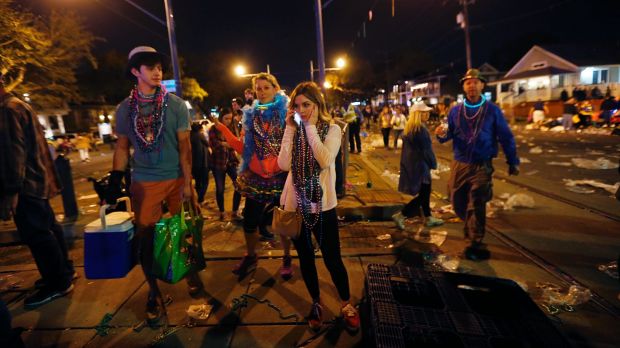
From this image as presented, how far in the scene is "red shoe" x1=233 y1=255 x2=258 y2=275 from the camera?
12.8 ft

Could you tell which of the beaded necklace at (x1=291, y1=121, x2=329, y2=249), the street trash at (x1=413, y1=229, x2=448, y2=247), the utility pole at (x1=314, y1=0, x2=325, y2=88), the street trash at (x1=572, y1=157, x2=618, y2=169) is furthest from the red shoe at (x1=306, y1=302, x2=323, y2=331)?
the street trash at (x1=572, y1=157, x2=618, y2=169)

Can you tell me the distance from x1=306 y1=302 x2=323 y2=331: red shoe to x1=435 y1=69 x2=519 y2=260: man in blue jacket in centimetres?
218

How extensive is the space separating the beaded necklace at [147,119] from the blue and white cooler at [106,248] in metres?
0.68

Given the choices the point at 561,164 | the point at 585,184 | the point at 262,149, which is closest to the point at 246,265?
the point at 262,149

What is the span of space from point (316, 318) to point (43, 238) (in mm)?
2729

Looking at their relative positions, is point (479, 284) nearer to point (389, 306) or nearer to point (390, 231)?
point (389, 306)

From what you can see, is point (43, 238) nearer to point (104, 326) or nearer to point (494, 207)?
point (104, 326)

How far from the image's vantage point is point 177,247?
9.76 ft

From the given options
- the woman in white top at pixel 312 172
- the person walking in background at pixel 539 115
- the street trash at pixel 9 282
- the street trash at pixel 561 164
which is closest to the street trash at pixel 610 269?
the woman in white top at pixel 312 172

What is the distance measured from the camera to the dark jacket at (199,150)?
574cm

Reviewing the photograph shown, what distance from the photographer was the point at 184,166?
3.16 meters

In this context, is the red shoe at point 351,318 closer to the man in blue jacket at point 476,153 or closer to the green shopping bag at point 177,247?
the green shopping bag at point 177,247

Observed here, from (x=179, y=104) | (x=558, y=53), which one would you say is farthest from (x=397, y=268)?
(x=558, y=53)

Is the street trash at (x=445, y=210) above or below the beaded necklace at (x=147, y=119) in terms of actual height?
below
